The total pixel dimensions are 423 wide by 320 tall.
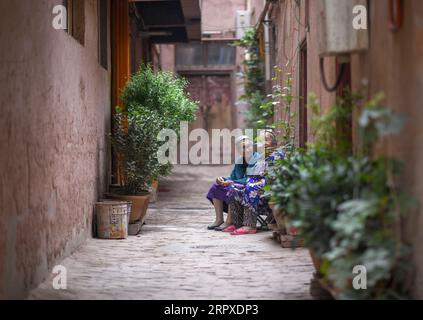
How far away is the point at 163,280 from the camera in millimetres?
5852

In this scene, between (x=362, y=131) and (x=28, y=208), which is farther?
(x=28, y=208)

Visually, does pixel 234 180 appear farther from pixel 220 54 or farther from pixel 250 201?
pixel 220 54

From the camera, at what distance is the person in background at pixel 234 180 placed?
9141mm

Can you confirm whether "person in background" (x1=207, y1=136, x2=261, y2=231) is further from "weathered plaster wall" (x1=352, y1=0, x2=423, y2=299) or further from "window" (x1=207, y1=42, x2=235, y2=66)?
"window" (x1=207, y1=42, x2=235, y2=66)

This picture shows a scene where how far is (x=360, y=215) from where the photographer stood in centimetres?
369

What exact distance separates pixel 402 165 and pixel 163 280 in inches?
110

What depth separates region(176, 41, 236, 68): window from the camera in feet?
74.6

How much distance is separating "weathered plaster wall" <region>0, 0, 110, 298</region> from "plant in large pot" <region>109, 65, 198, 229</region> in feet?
2.16

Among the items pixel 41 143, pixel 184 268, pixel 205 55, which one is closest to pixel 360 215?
pixel 184 268

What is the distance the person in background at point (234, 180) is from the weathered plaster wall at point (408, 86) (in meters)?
4.73

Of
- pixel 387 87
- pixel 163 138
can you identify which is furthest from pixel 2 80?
pixel 163 138

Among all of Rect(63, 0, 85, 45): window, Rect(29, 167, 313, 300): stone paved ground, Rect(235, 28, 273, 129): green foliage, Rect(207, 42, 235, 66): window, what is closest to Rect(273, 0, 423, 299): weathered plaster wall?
Rect(29, 167, 313, 300): stone paved ground

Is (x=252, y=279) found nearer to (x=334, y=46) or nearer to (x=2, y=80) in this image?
(x=334, y=46)

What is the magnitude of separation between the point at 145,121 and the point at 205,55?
14.3 metres
